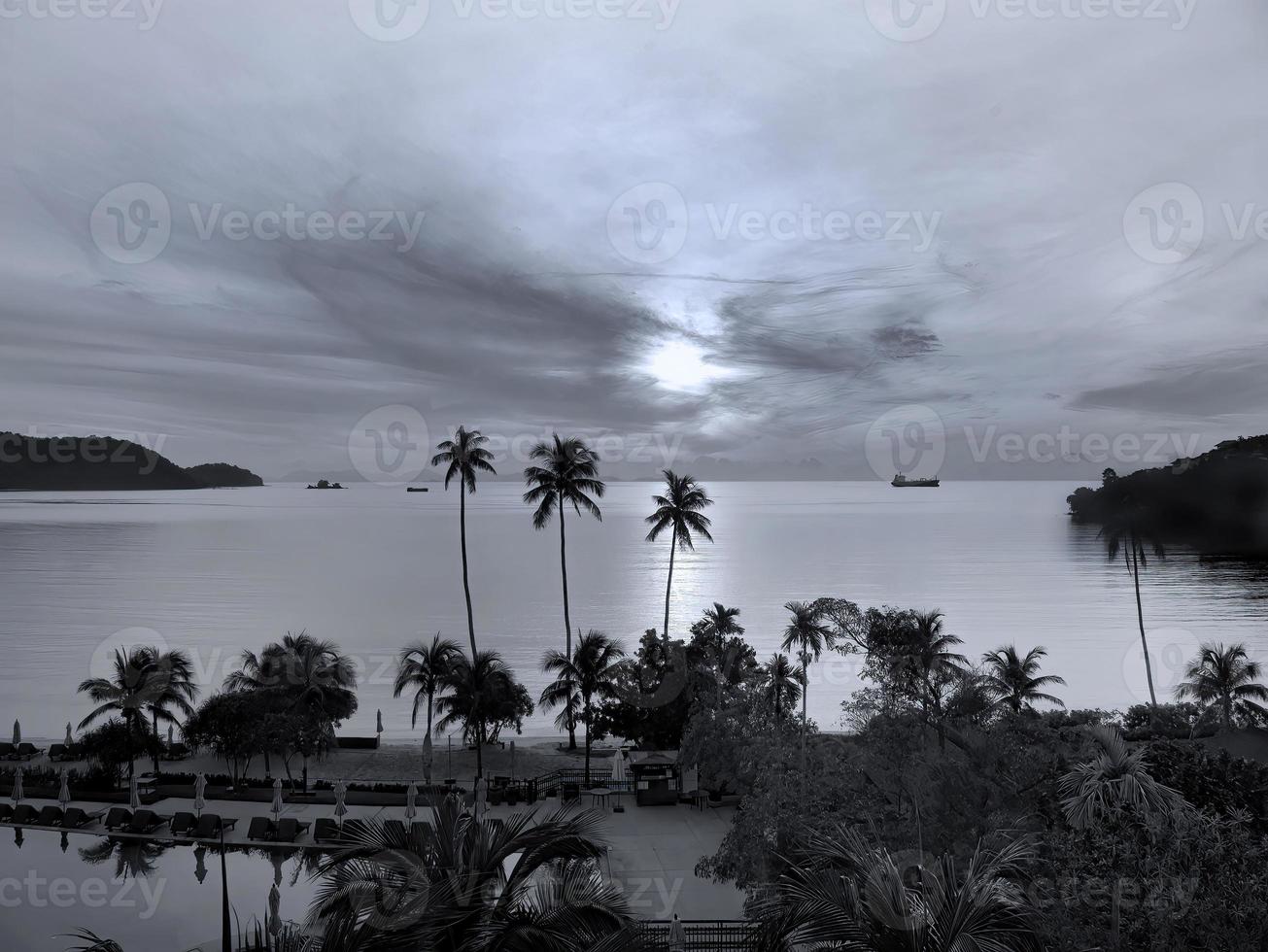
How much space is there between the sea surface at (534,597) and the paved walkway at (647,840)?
1625 centimetres

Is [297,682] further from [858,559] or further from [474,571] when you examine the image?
[858,559]

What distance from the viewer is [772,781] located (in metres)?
14.0

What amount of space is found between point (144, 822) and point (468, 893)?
61.4 ft

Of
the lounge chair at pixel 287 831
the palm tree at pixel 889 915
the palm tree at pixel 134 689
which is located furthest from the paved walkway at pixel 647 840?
the palm tree at pixel 889 915

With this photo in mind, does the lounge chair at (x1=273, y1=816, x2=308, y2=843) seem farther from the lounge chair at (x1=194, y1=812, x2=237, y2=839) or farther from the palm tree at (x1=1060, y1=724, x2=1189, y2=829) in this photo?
the palm tree at (x1=1060, y1=724, x2=1189, y2=829)

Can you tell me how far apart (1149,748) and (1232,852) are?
246 centimetres

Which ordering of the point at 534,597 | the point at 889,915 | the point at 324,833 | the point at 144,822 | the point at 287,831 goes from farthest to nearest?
the point at 534,597, the point at 144,822, the point at 287,831, the point at 324,833, the point at 889,915

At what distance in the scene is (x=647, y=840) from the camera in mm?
20125

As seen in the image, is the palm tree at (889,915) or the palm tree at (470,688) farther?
the palm tree at (470,688)

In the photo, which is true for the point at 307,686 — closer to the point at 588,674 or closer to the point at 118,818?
the point at 118,818

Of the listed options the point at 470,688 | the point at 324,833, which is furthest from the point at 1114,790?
the point at 470,688

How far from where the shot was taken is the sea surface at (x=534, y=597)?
54.1m

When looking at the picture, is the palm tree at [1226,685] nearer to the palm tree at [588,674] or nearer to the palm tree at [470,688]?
the palm tree at [588,674]

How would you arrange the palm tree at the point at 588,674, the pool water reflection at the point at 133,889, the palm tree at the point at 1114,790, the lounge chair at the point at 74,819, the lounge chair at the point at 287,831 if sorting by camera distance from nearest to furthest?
the palm tree at the point at 1114,790, the pool water reflection at the point at 133,889, the lounge chair at the point at 287,831, the lounge chair at the point at 74,819, the palm tree at the point at 588,674
